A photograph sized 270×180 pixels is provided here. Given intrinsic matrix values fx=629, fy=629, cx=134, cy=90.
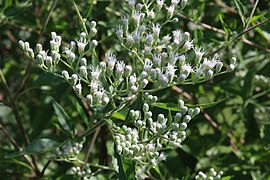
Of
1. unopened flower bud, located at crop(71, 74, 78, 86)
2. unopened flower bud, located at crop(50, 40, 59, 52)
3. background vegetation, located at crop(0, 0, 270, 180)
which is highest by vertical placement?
unopened flower bud, located at crop(50, 40, 59, 52)

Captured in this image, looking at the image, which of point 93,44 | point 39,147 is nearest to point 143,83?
point 93,44

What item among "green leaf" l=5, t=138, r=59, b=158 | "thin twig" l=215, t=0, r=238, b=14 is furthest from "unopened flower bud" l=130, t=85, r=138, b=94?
"thin twig" l=215, t=0, r=238, b=14

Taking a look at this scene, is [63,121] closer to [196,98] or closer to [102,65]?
[102,65]

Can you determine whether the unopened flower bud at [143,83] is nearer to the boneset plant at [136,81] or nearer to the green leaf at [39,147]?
the boneset plant at [136,81]

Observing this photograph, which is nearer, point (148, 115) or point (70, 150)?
point (148, 115)

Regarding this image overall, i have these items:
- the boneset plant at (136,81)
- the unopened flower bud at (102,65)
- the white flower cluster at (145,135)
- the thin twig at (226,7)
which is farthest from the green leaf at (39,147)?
the thin twig at (226,7)

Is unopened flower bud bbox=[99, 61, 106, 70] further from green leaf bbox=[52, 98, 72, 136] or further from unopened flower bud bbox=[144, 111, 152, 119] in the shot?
green leaf bbox=[52, 98, 72, 136]
